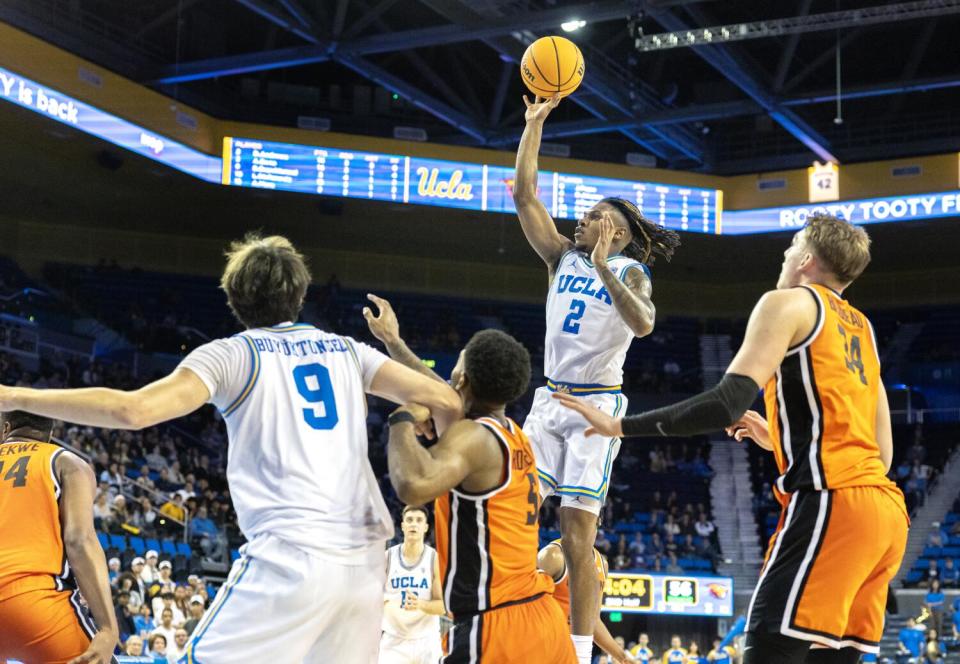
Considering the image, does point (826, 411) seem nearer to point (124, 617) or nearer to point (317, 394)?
point (317, 394)

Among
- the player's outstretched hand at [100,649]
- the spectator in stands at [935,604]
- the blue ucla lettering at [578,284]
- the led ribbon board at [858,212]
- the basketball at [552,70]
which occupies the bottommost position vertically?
the spectator in stands at [935,604]

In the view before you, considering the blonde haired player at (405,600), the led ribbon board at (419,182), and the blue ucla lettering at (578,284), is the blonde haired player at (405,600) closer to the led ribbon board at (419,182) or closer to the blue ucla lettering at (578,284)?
the blue ucla lettering at (578,284)

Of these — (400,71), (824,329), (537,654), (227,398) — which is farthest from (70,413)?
(400,71)

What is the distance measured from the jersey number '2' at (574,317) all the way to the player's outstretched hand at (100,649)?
10.4 ft

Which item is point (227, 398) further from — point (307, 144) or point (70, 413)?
point (307, 144)

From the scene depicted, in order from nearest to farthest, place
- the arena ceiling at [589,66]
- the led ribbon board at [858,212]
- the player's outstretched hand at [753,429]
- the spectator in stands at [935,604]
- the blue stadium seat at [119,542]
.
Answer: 1. the player's outstretched hand at [753,429]
2. the blue stadium seat at [119,542]
3. the arena ceiling at [589,66]
4. the spectator in stands at [935,604]
5. the led ribbon board at [858,212]

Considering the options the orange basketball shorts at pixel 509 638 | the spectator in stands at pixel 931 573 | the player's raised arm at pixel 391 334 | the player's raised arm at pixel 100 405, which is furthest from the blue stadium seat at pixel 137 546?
the spectator in stands at pixel 931 573

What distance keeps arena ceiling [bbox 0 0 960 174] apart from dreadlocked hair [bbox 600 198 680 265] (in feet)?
38.5

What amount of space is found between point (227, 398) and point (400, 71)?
22789 millimetres

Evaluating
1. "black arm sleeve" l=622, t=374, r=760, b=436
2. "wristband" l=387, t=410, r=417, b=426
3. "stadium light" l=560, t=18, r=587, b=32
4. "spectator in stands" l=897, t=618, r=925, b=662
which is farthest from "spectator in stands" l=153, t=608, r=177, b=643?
"spectator in stands" l=897, t=618, r=925, b=662

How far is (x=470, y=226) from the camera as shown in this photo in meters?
27.5

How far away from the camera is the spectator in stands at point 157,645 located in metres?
12.6

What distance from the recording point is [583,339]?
7066mm

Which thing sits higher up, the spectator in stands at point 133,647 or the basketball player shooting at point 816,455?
the basketball player shooting at point 816,455
